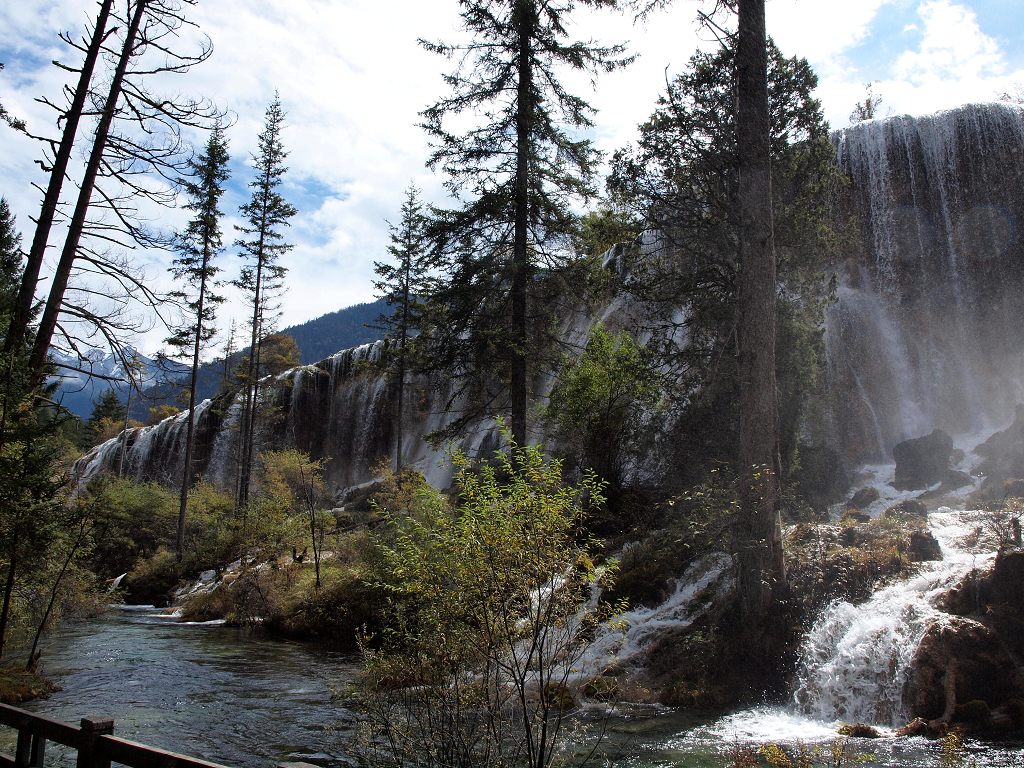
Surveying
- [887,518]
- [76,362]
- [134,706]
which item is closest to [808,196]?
[887,518]

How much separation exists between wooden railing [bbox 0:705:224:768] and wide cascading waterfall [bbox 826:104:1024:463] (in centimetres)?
2288

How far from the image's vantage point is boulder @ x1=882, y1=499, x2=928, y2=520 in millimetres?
15723

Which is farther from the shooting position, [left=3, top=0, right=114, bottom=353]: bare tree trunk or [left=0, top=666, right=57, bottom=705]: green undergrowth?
[left=0, top=666, right=57, bottom=705]: green undergrowth

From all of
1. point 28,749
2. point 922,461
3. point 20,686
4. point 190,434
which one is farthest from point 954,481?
point 190,434

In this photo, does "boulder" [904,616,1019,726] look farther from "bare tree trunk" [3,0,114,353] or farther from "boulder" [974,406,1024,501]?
"bare tree trunk" [3,0,114,353]

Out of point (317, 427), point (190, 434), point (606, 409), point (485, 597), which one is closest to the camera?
point (485, 597)

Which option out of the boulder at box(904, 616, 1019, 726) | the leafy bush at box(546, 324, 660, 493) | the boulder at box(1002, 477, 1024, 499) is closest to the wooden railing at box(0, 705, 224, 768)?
the boulder at box(904, 616, 1019, 726)

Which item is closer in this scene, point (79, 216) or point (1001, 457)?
point (79, 216)

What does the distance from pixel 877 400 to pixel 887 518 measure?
35.1ft

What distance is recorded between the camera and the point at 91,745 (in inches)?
181

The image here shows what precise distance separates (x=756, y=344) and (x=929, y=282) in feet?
58.2

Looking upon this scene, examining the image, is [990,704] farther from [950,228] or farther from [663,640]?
[950,228]

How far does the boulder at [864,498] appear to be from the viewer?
19.3 metres

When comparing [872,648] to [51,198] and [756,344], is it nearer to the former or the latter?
[756,344]
